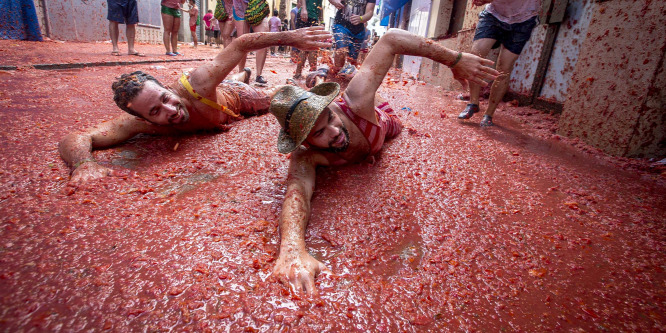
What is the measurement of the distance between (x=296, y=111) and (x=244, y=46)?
110 cm

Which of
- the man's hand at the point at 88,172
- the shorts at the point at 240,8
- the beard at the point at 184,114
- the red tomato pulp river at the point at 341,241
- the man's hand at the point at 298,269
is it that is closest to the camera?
the red tomato pulp river at the point at 341,241

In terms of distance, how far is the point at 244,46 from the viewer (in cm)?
237

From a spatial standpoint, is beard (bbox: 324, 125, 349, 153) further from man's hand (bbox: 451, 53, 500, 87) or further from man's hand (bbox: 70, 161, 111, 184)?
man's hand (bbox: 70, 161, 111, 184)

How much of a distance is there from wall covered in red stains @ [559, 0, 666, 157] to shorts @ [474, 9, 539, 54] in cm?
48

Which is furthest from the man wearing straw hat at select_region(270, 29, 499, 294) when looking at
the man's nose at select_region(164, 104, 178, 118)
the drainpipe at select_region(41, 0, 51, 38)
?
the drainpipe at select_region(41, 0, 51, 38)

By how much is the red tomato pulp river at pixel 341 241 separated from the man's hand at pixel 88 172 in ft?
0.23

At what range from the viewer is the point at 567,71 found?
366 centimetres

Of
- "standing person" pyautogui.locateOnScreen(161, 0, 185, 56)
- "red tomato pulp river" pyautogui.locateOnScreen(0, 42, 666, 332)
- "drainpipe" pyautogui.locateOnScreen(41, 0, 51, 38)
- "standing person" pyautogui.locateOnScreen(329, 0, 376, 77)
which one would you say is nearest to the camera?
"red tomato pulp river" pyautogui.locateOnScreen(0, 42, 666, 332)

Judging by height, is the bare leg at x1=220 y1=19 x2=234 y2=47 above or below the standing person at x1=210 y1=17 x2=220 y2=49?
below

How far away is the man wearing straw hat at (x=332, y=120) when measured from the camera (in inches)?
61.9

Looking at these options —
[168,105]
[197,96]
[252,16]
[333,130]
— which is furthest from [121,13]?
[333,130]

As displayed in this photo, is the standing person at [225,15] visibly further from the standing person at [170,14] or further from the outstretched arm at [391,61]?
the outstretched arm at [391,61]

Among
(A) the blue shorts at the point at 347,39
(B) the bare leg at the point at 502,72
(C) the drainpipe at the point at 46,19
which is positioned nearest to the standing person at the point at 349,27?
(A) the blue shorts at the point at 347,39

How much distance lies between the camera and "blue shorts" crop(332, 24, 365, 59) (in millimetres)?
5270
